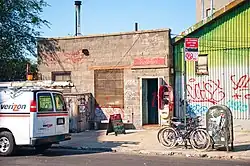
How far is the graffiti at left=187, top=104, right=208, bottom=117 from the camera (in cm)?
1964

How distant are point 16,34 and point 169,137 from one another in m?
15.1

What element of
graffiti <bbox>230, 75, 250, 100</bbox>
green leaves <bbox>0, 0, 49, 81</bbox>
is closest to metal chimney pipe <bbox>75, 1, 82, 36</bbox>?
green leaves <bbox>0, 0, 49, 81</bbox>

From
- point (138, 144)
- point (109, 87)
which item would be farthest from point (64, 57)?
point (138, 144)

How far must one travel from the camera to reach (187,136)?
14.2m

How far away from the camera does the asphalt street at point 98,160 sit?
38.3 feet

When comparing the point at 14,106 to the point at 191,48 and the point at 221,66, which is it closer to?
the point at 191,48

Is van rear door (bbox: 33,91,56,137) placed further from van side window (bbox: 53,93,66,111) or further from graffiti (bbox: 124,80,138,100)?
graffiti (bbox: 124,80,138,100)

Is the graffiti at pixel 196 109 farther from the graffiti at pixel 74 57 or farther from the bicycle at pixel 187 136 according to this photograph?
the graffiti at pixel 74 57

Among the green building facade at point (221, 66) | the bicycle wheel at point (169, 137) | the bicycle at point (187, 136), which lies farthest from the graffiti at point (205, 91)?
the bicycle wheel at point (169, 137)

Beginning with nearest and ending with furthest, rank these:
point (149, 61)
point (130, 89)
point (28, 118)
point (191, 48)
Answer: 1. point (28, 118)
2. point (191, 48)
3. point (149, 61)
4. point (130, 89)

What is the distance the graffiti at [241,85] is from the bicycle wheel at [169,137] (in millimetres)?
5588

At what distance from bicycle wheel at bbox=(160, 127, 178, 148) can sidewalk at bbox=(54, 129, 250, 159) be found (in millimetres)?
195

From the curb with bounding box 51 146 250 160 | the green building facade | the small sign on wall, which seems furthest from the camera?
the green building facade

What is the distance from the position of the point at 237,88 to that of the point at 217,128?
234 inches
